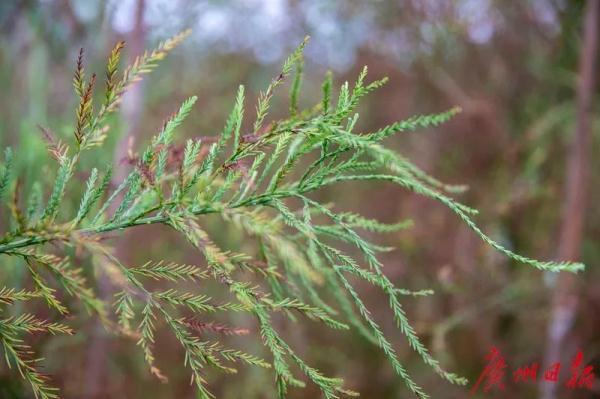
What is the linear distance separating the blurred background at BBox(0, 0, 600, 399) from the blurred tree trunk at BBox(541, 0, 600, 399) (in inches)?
0.5

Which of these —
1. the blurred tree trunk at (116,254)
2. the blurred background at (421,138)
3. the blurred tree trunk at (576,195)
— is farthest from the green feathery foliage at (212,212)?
the blurred tree trunk at (576,195)

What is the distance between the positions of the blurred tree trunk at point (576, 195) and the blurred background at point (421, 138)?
1 centimetres

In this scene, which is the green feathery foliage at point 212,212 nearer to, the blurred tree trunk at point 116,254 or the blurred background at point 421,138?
the blurred background at point 421,138

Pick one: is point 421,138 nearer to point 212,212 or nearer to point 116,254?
point 116,254

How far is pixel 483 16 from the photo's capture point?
204 inches

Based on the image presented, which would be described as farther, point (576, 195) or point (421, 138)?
point (421, 138)

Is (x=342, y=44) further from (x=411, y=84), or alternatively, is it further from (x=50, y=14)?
(x=50, y=14)

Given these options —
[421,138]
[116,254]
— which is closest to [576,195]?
[421,138]

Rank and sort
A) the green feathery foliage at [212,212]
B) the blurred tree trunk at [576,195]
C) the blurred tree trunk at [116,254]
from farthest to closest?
the blurred tree trunk at [576,195], the blurred tree trunk at [116,254], the green feathery foliage at [212,212]

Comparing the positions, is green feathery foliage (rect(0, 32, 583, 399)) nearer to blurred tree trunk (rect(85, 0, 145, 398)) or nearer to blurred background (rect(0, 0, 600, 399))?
blurred background (rect(0, 0, 600, 399))

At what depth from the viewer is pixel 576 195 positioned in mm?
4039

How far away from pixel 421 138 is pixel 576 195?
9.08 ft

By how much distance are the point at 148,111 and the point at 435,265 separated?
11.8 feet

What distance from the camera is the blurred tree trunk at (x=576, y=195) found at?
397 cm
